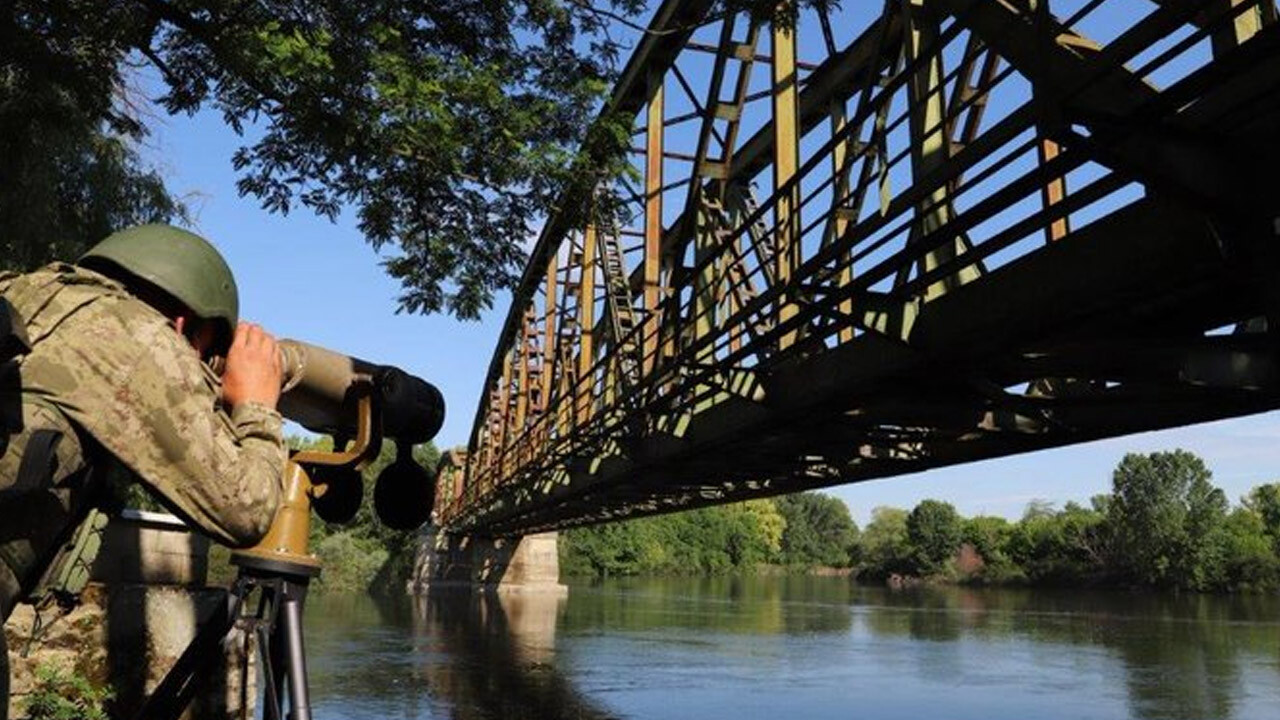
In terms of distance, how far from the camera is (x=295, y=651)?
2.35m

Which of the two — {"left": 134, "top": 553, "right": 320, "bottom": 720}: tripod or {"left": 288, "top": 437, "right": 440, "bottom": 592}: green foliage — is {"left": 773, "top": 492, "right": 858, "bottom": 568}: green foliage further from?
{"left": 134, "top": 553, "right": 320, "bottom": 720}: tripod

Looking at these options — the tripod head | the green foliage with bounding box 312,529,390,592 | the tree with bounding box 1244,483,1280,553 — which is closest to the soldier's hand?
the tripod head

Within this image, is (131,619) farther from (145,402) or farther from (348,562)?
(348,562)

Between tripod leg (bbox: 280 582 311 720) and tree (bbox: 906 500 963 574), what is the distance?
322 ft

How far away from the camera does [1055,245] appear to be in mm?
5941

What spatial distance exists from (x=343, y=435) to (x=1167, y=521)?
87.4 metres

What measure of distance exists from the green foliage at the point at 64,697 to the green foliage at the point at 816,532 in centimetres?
12901

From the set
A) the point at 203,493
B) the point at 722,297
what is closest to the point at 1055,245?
the point at 203,493

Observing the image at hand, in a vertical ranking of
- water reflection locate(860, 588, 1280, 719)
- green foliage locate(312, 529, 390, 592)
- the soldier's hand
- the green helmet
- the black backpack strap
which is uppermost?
the green helmet

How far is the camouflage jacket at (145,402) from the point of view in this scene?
186cm

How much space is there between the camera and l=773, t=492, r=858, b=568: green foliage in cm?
13525

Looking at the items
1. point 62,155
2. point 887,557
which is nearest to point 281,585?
point 62,155

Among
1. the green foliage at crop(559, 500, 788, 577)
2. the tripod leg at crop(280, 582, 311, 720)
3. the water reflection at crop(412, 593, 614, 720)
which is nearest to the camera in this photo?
the tripod leg at crop(280, 582, 311, 720)

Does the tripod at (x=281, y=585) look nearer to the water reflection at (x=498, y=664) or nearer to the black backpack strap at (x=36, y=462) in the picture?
the black backpack strap at (x=36, y=462)
